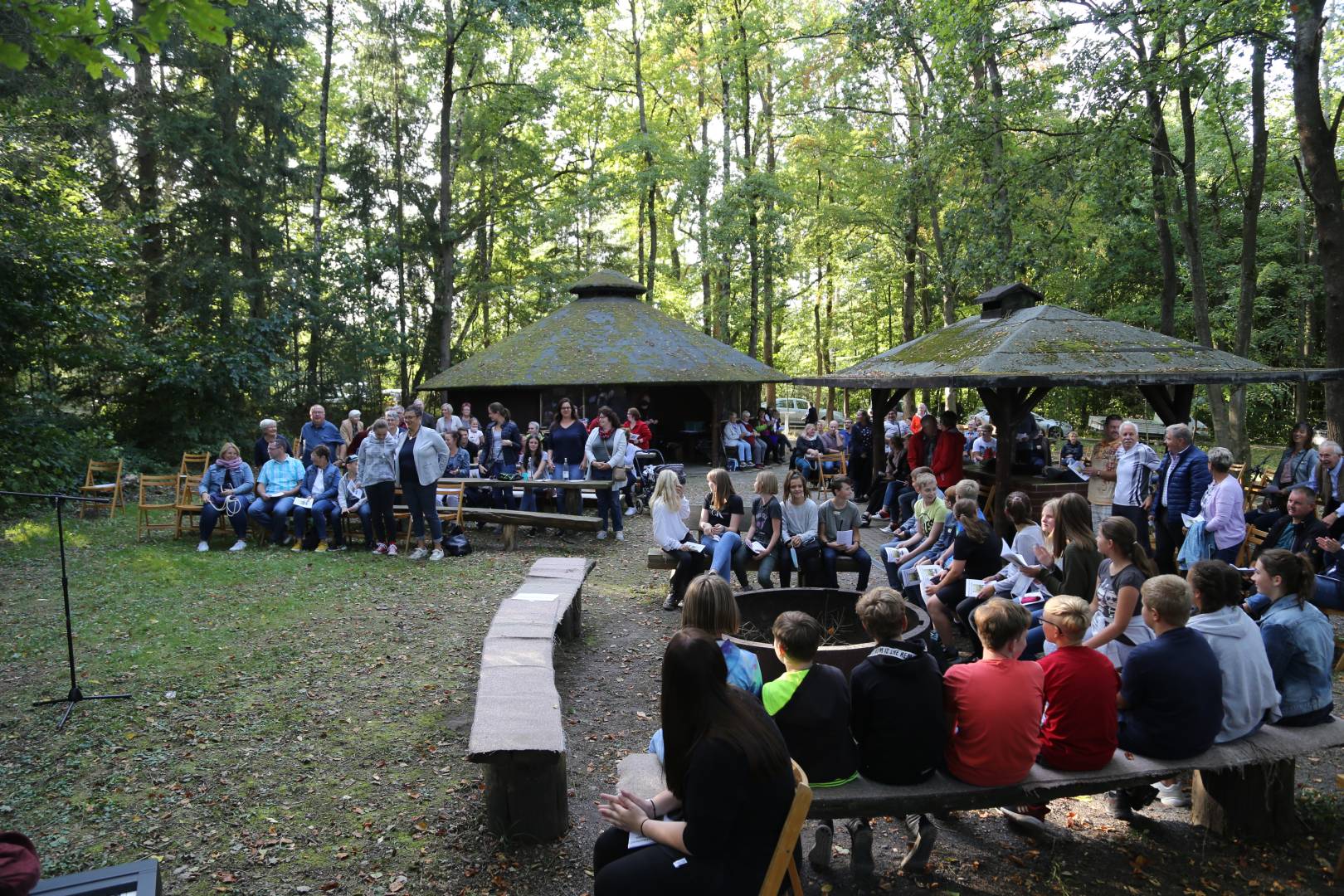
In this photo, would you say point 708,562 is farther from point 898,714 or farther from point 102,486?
point 102,486

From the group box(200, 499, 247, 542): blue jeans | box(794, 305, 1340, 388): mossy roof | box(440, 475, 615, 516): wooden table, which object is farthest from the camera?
box(440, 475, 615, 516): wooden table

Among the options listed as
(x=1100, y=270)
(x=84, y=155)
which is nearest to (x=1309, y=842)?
(x=84, y=155)

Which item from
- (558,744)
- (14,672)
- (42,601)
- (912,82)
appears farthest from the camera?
(912,82)

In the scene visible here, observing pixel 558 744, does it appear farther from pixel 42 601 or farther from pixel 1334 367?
pixel 1334 367

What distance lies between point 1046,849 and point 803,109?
29.6 m

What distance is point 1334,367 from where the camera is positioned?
373 inches

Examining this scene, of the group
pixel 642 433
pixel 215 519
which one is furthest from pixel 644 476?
pixel 215 519

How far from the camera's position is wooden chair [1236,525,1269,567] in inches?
323

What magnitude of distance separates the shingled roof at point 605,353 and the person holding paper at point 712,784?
52.1ft

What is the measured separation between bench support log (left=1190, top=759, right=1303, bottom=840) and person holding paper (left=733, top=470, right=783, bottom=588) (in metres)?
4.07

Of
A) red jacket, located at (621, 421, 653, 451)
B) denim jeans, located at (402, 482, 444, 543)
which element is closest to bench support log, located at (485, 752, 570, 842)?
denim jeans, located at (402, 482, 444, 543)

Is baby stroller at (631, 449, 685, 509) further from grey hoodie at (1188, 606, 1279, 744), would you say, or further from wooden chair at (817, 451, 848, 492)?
grey hoodie at (1188, 606, 1279, 744)

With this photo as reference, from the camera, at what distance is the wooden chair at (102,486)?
41.1 feet

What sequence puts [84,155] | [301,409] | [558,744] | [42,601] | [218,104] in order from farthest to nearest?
[301,409]
[218,104]
[84,155]
[42,601]
[558,744]
